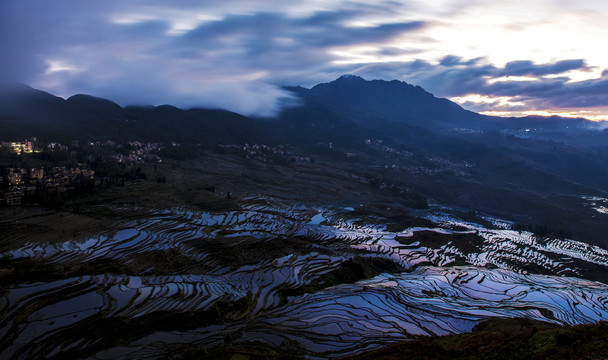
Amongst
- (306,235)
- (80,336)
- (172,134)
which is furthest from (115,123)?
(80,336)

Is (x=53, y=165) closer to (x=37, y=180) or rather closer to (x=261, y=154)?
(x=37, y=180)

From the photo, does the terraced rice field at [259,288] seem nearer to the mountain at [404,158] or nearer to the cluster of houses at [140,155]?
the cluster of houses at [140,155]

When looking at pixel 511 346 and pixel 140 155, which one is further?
pixel 140 155

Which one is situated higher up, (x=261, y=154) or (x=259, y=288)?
(x=261, y=154)

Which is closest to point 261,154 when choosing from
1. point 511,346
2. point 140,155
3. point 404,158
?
point 140,155

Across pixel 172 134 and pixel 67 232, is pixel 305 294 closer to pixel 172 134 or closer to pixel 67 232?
pixel 67 232

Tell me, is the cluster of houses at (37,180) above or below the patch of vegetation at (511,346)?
above

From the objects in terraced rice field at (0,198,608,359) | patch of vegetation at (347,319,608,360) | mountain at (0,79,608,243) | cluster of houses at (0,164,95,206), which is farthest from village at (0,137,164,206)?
patch of vegetation at (347,319,608,360)

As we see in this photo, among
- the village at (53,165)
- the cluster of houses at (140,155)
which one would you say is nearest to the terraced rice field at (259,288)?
the village at (53,165)
